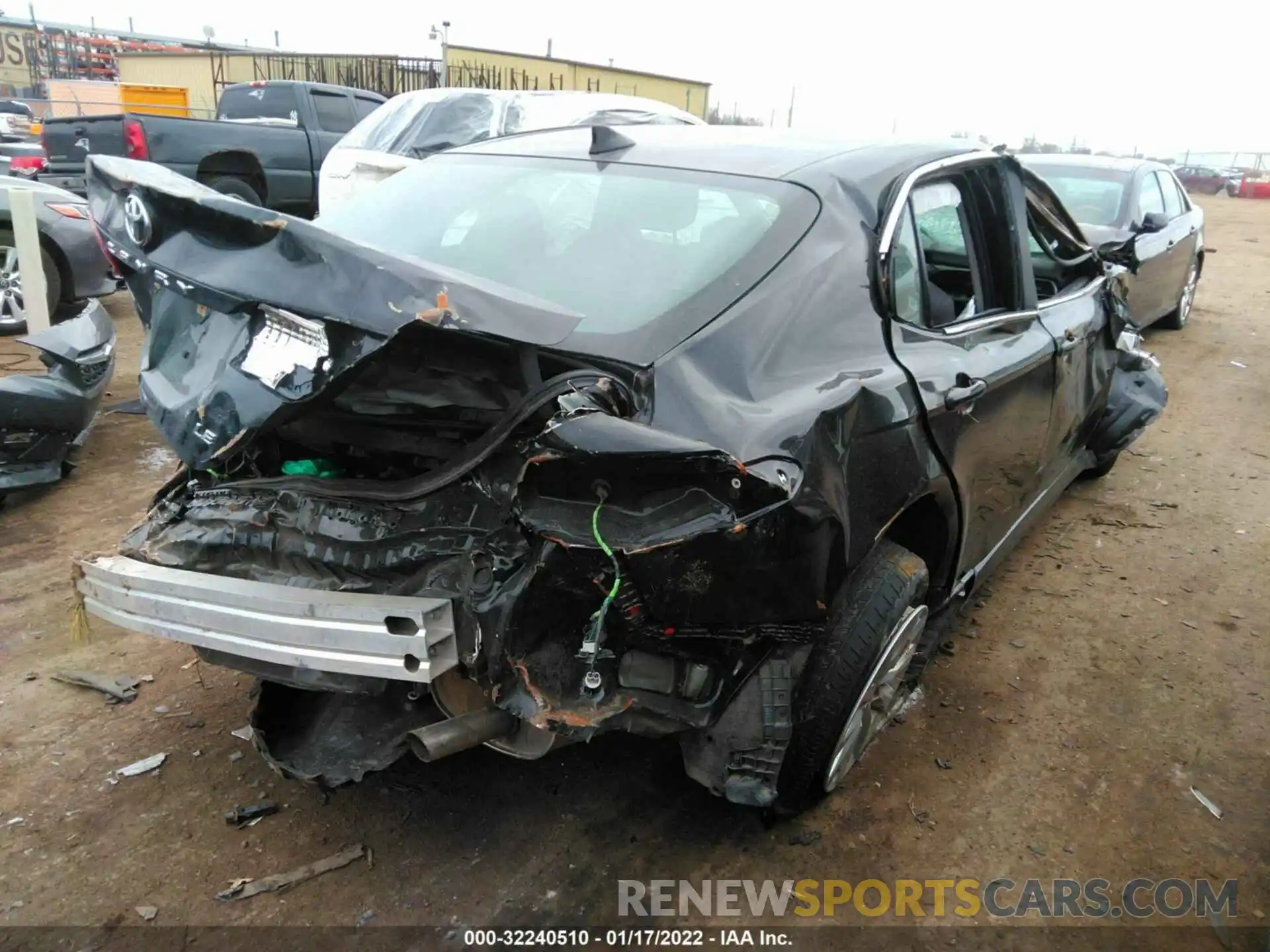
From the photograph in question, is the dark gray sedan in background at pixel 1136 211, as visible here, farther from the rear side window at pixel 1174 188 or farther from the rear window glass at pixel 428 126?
the rear window glass at pixel 428 126

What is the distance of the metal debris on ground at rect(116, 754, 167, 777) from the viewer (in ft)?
8.90

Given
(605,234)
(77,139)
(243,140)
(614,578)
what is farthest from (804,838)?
(77,139)

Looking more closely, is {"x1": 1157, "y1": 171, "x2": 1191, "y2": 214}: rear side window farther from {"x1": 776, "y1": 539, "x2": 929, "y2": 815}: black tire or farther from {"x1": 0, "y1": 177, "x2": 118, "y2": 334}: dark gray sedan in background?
{"x1": 0, "y1": 177, "x2": 118, "y2": 334}: dark gray sedan in background

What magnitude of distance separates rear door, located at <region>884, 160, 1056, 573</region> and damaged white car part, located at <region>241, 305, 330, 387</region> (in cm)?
149

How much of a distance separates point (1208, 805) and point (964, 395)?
148cm

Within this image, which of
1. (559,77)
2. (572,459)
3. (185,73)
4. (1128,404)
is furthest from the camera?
(185,73)

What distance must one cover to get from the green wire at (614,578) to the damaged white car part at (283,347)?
2.11 feet

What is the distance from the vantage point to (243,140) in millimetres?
10727

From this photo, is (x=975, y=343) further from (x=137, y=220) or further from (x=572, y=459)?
(x=137, y=220)

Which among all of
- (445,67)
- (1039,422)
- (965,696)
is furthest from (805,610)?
(445,67)

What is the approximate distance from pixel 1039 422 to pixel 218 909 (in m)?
3.04

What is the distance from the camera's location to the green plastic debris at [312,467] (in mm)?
2447

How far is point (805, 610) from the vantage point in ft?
6.71

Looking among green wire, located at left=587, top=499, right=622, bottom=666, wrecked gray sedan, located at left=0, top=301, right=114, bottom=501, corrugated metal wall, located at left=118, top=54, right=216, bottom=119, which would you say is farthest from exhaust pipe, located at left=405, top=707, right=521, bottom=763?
corrugated metal wall, located at left=118, top=54, right=216, bottom=119
